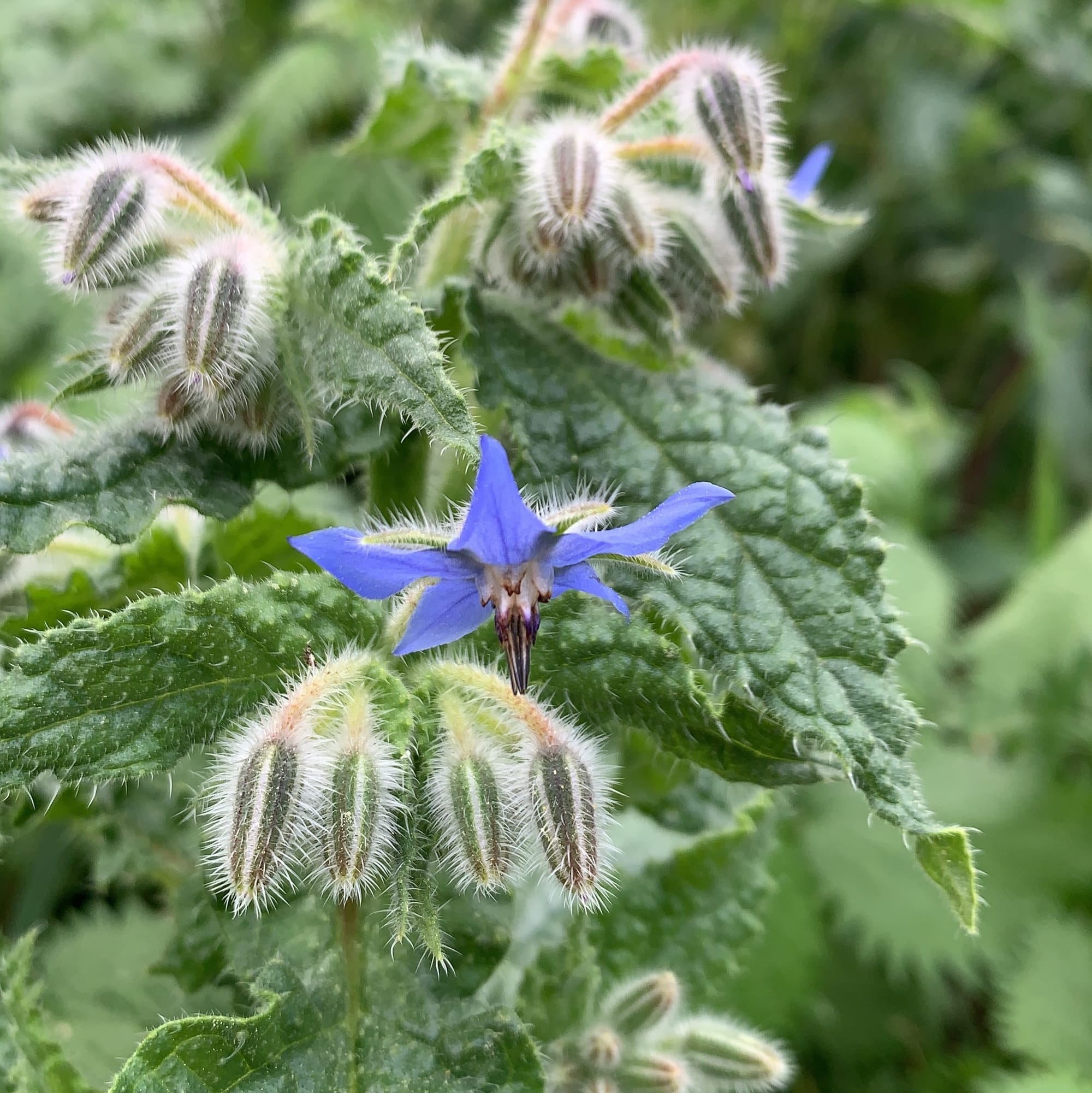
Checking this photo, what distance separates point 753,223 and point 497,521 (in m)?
0.45

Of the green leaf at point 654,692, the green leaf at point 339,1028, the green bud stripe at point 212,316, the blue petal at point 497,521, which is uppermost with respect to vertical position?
the blue petal at point 497,521

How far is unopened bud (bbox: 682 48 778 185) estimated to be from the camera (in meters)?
0.92

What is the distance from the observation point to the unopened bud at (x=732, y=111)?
3.01 ft

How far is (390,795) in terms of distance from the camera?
73 centimetres

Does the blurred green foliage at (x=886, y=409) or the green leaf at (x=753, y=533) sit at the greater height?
the green leaf at (x=753, y=533)

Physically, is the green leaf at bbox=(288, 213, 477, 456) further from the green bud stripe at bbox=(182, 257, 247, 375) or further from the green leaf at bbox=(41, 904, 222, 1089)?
the green leaf at bbox=(41, 904, 222, 1089)

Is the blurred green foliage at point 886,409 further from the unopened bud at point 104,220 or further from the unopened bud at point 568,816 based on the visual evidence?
the unopened bud at point 568,816

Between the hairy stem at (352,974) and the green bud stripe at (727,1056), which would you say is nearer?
the hairy stem at (352,974)

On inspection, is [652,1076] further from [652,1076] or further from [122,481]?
[122,481]

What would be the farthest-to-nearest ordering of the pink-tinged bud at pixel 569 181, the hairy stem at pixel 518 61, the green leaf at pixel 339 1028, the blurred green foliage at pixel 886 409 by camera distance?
the blurred green foliage at pixel 886 409
the hairy stem at pixel 518 61
the pink-tinged bud at pixel 569 181
the green leaf at pixel 339 1028

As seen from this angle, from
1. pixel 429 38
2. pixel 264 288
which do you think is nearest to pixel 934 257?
pixel 429 38

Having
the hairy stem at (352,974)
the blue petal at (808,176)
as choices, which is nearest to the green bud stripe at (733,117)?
the blue petal at (808,176)

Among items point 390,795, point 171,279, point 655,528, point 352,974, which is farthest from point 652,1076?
point 171,279

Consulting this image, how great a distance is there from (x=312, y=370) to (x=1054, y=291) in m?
2.88
